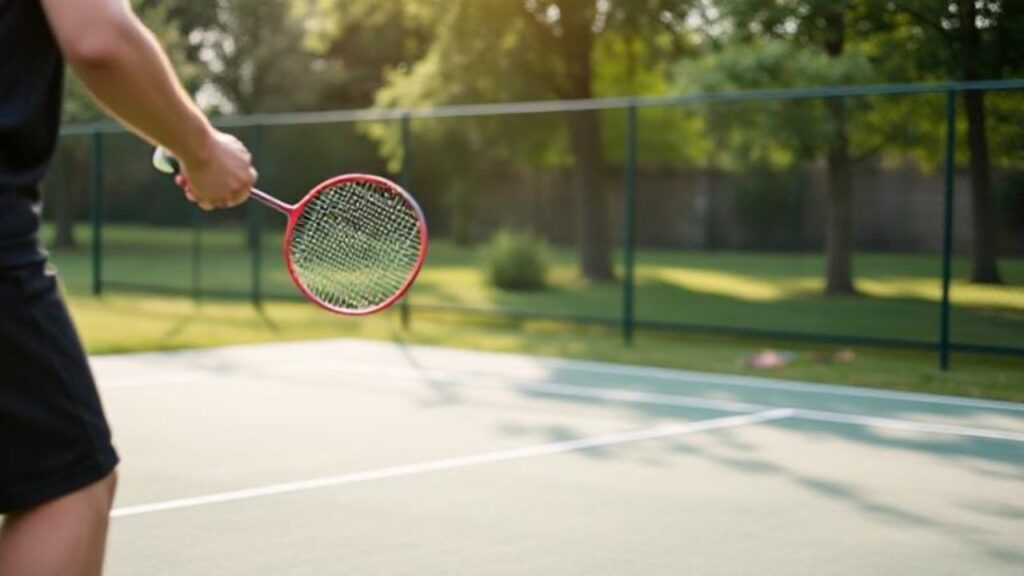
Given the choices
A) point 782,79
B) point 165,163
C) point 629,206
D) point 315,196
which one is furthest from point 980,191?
point 165,163

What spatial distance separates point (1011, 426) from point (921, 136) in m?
8.66

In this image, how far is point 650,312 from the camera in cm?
1714

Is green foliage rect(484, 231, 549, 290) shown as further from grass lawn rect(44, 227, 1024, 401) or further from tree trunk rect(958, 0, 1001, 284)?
tree trunk rect(958, 0, 1001, 284)

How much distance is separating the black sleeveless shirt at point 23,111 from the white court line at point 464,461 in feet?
12.1

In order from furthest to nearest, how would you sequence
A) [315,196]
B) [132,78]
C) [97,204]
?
[97,204]
[315,196]
[132,78]

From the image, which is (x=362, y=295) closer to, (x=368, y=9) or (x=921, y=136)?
(x=921, y=136)

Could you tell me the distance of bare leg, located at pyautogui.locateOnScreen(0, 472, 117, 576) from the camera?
2.22 m

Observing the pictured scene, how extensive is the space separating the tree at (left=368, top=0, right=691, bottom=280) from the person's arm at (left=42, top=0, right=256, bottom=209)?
57.9 feet

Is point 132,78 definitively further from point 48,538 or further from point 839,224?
point 839,224

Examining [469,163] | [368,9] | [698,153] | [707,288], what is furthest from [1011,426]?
[698,153]

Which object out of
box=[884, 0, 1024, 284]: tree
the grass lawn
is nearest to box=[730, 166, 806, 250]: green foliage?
the grass lawn

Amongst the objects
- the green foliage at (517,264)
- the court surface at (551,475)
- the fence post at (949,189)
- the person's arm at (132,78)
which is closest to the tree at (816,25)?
the green foliage at (517,264)

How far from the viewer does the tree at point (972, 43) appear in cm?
1312

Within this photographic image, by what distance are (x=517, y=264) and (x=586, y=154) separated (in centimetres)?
311
